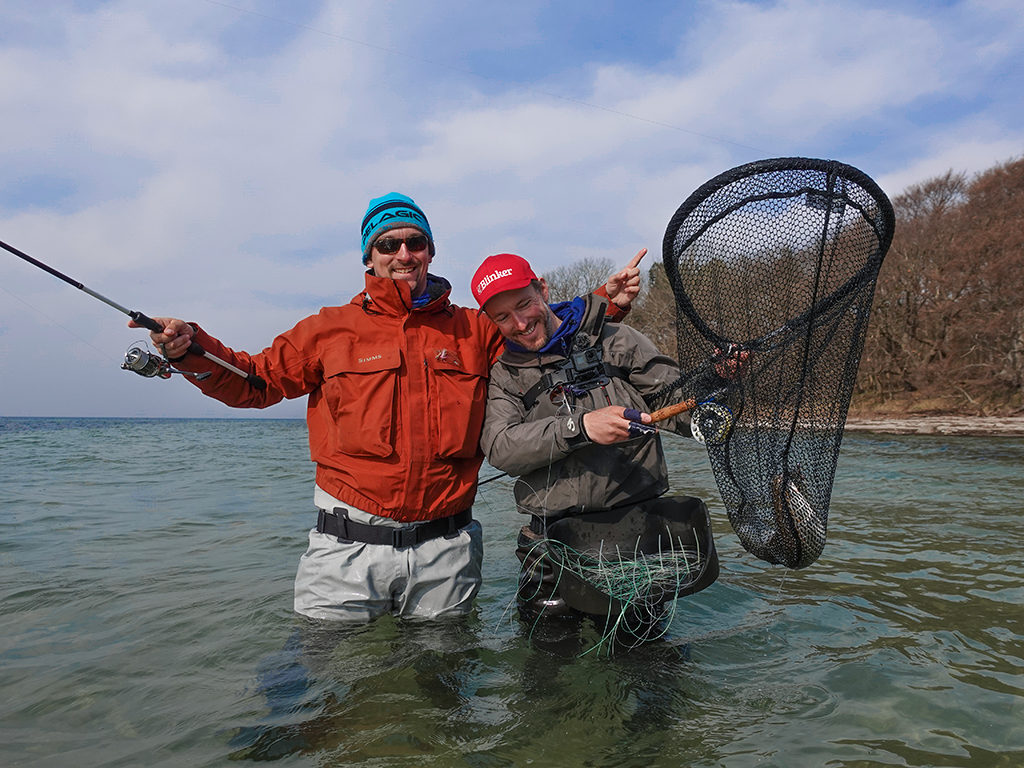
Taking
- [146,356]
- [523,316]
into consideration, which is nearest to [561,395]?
[523,316]

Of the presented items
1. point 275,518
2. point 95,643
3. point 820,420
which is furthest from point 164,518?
point 820,420

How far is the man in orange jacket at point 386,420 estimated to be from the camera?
11.7 feet

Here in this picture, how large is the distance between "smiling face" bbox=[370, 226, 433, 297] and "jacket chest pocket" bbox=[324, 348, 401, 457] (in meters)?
0.43

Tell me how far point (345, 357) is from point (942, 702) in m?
3.44

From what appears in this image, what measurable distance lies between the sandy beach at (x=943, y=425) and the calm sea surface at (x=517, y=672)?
15845 mm

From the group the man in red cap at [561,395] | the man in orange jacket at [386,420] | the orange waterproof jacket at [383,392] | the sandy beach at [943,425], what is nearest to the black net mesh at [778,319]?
the man in red cap at [561,395]

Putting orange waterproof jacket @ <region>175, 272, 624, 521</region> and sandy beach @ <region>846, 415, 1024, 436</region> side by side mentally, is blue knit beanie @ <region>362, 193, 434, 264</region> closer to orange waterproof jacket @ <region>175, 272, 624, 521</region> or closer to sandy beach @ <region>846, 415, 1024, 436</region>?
orange waterproof jacket @ <region>175, 272, 624, 521</region>

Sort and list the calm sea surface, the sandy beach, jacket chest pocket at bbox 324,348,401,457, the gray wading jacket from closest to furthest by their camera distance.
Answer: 1. the calm sea surface
2. the gray wading jacket
3. jacket chest pocket at bbox 324,348,401,457
4. the sandy beach

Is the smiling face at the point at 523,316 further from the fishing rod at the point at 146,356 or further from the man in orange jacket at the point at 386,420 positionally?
the fishing rod at the point at 146,356

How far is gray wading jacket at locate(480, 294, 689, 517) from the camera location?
3406mm

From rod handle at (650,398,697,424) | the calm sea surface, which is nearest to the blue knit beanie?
rod handle at (650,398,697,424)

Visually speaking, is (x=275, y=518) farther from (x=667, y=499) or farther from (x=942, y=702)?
(x=942, y=702)

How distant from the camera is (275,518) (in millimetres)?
9312

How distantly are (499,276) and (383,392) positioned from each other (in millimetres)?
872
